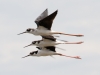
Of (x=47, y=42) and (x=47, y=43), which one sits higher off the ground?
(x=47, y=42)

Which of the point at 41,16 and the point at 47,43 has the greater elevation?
the point at 41,16

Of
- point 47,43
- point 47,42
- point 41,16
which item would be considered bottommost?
point 47,43

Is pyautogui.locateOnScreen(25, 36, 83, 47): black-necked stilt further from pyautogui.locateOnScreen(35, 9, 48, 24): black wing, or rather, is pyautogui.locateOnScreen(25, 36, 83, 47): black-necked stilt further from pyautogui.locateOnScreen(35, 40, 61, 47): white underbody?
pyautogui.locateOnScreen(35, 9, 48, 24): black wing

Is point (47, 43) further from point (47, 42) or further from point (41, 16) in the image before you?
point (41, 16)

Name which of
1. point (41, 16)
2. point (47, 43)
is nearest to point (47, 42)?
point (47, 43)

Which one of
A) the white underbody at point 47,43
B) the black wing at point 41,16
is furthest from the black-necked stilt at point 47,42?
the black wing at point 41,16

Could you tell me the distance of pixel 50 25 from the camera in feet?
228

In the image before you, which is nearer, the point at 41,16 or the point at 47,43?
the point at 47,43

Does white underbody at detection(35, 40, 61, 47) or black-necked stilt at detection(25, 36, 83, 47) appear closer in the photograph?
black-necked stilt at detection(25, 36, 83, 47)

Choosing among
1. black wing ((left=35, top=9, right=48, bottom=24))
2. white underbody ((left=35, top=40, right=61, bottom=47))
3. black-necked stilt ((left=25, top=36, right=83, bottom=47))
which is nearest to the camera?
black wing ((left=35, top=9, right=48, bottom=24))

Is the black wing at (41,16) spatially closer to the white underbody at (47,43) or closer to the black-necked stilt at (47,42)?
the black-necked stilt at (47,42)

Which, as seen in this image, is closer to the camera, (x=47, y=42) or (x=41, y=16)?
(x=47, y=42)

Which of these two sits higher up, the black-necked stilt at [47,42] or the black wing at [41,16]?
the black wing at [41,16]

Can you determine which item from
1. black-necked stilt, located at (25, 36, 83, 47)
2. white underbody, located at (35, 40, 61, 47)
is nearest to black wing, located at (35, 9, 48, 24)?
black-necked stilt, located at (25, 36, 83, 47)
